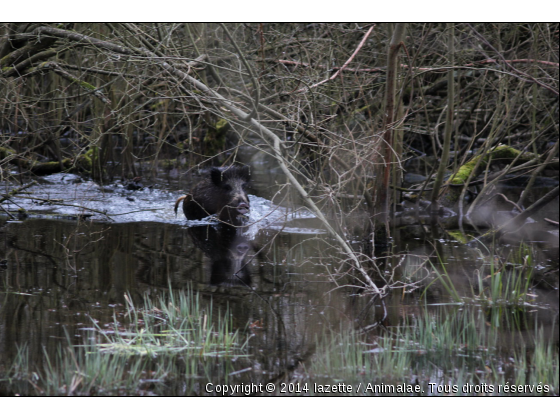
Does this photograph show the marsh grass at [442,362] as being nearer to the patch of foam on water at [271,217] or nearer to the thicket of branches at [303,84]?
the thicket of branches at [303,84]

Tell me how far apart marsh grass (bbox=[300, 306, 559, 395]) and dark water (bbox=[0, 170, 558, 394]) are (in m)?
0.25

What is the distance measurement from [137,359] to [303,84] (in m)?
5.11

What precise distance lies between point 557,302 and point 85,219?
681 cm

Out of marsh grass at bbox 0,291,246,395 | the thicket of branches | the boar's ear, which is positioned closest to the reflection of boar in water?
the boar's ear

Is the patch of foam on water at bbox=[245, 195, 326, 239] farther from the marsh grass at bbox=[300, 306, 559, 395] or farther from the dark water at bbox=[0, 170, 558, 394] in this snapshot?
the marsh grass at bbox=[300, 306, 559, 395]

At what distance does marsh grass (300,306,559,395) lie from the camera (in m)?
3.81

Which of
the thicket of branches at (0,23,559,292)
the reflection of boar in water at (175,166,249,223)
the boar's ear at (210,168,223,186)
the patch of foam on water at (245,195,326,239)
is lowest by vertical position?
the patch of foam on water at (245,195,326,239)

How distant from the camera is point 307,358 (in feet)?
14.1

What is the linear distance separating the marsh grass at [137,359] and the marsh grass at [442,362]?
73cm

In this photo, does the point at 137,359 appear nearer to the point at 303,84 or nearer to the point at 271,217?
the point at 303,84

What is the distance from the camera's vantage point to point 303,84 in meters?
8.25

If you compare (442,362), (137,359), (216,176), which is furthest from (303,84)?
(137,359)

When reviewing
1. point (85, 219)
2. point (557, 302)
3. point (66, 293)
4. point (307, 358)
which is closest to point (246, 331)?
point (307, 358)

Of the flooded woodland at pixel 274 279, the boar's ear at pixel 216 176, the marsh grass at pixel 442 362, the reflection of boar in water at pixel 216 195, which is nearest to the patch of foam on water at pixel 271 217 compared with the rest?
the flooded woodland at pixel 274 279
